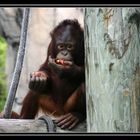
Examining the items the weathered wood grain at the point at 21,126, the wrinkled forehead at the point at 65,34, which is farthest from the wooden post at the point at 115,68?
the wrinkled forehead at the point at 65,34

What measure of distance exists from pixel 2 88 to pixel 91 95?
2.05 feet

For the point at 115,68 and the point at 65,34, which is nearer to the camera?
the point at 115,68

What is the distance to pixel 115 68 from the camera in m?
1.55

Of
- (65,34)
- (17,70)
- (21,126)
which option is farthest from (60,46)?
(21,126)

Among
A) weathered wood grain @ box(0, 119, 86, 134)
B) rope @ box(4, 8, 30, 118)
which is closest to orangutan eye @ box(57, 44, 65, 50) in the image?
rope @ box(4, 8, 30, 118)

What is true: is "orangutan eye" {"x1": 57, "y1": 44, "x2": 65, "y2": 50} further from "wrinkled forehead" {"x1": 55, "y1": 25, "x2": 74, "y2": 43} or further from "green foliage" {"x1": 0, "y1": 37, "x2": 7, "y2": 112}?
"green foliage" {"x1": 0, "y1": 37, "x2": 7, "y2": 112}

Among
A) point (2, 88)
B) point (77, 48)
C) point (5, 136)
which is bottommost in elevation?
point (5, 136)

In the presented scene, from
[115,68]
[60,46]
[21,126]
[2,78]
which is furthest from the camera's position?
[2,78]

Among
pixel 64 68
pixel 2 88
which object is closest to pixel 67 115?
pixel 64 68

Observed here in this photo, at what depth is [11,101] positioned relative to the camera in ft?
5.85

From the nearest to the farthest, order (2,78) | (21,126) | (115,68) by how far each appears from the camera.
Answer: (115,68), (21,126), (2,78)

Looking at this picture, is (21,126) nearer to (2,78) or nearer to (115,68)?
(115,68)

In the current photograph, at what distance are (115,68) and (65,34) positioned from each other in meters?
0.58

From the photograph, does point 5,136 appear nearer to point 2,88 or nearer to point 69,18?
point 2,88
